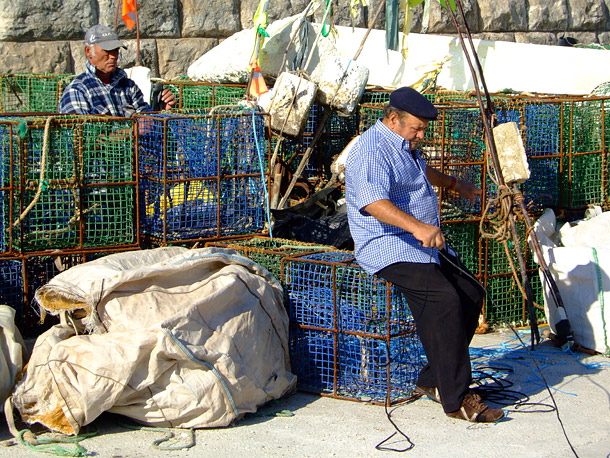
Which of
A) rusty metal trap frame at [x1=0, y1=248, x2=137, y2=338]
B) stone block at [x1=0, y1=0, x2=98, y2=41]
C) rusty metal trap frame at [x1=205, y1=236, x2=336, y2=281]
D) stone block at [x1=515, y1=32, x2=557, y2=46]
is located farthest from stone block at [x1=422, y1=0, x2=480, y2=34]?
rusty metal trap frame at [x1=0, y1=248, x2=137, y2=338]

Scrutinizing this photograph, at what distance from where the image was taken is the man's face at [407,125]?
4.43 metres

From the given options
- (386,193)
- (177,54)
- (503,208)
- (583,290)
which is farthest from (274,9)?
(386,193)

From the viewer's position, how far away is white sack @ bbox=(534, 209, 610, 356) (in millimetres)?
5531

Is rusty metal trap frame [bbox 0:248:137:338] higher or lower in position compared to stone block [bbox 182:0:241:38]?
lower

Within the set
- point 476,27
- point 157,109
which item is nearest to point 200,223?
point 157,109

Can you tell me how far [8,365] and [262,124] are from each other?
2337 millimetres

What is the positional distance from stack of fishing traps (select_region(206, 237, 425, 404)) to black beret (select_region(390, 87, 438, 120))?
0.91m

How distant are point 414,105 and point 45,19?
623 cm

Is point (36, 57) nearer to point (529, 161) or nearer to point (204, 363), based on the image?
point (529, 161)

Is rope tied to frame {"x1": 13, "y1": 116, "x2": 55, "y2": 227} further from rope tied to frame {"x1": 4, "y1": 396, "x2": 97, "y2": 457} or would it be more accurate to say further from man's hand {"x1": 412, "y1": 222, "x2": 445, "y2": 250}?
man's hand {"x1": 412, "y1": 222, "x2": 445, "y2": 250}

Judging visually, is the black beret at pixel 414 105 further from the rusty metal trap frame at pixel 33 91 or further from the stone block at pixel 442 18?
the stone block at pixel 442 18

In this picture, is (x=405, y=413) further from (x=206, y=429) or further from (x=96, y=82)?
(x=96, y=82)

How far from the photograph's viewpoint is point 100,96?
6.39 metres

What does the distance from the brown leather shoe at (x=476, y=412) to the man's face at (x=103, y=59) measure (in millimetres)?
3918
